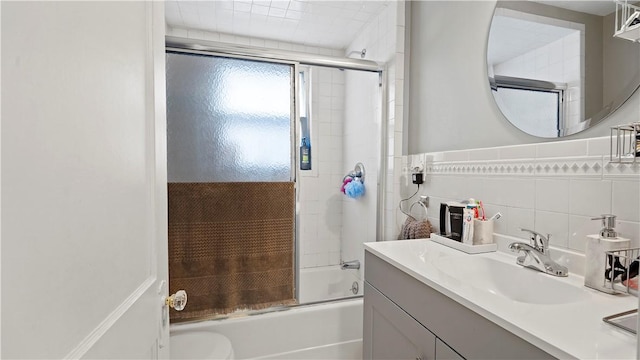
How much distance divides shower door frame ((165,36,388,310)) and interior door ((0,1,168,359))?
1.07m

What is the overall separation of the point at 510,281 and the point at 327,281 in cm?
195

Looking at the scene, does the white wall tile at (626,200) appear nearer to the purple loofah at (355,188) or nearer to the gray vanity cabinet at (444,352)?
the gray vanity cabinet at (444,352)

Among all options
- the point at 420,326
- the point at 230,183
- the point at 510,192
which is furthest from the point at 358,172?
the point at 420,326

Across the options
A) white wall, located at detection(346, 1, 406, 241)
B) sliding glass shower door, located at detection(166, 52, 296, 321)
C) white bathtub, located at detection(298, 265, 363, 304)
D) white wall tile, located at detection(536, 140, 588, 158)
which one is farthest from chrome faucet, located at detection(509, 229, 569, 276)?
white bathtub, located at detection(298, 265, 363, 304)

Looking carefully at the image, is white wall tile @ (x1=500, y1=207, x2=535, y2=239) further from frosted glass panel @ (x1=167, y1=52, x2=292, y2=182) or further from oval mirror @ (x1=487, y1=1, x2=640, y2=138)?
frosted glass panel @ (x1=167, y1=52, x2=292, y2=182)

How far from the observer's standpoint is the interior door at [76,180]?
0.33m

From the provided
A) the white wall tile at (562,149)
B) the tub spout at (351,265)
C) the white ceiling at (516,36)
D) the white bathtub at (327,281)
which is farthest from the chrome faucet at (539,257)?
the white bathtub at (327,281)

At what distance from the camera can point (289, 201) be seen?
183 centimetres

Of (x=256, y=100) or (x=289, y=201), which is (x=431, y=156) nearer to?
(x=289, y=201)

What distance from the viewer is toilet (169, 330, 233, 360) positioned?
1.33 meters

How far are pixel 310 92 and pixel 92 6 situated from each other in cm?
233

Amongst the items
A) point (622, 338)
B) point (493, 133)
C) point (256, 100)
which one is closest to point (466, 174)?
point (493, 133)

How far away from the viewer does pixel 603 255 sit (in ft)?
2.63

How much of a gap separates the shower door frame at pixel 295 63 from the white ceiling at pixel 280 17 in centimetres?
43
